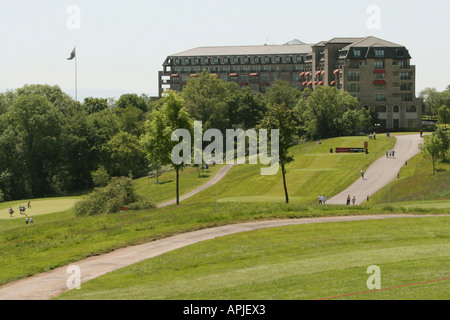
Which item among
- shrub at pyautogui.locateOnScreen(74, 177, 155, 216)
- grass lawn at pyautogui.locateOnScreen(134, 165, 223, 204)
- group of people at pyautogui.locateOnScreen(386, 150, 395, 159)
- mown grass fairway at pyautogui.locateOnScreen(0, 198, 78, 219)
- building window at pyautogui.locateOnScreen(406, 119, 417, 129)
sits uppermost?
building window at pyautogui.locateOnScreen(406, 119, 417, 129)

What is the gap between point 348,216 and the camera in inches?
1858

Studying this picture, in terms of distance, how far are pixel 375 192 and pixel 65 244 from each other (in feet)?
185

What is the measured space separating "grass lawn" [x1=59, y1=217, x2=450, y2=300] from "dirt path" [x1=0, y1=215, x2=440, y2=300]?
3.56 ft

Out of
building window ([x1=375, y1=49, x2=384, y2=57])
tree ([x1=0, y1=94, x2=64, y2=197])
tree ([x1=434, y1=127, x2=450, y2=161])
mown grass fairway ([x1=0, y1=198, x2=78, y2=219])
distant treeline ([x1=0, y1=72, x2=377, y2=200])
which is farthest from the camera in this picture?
building window ([x1=375, y1=49, x2=384, y2=57])

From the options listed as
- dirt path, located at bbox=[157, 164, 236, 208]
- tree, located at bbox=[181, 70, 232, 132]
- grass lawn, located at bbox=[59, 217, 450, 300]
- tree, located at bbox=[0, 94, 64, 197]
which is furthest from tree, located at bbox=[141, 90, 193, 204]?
tree, located at bbox=[181, 70, 232, 132]

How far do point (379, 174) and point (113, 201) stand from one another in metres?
49.3

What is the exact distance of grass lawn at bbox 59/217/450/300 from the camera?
2291 cm

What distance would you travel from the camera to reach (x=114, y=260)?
32.0 meters

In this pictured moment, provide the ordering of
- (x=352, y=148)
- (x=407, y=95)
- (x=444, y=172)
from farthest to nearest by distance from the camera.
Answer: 1. (x=407, y=95)
2. (x=352, y=148)
3. (x=444, y=172)

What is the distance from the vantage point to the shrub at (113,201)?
6109cm

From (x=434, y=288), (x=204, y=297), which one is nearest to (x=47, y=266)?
(x=204, y=297)

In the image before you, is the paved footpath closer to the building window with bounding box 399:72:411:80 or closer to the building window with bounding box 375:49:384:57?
the building window with bounding box 399:72:411:80

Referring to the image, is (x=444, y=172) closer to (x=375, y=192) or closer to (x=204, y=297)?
(x=375, y=192)

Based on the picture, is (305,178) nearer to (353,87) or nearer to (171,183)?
(171,183)
